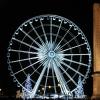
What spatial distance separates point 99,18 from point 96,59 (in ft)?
8.45

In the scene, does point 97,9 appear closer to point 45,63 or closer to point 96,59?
point 96,59

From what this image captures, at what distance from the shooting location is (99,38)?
38094mm

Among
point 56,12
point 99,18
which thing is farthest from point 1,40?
point 99,18

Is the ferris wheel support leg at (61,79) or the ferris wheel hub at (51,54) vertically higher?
the ferris wheel hub at (51,54)

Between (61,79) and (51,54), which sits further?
(61,79)

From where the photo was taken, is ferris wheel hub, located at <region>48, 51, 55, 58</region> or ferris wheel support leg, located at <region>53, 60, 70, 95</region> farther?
ferris wheel support leg, located at <region>53, 60, 70, 95</region>

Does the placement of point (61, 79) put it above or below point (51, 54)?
below

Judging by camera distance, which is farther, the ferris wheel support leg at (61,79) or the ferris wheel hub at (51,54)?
the ferris wheel support leg at (61,79)

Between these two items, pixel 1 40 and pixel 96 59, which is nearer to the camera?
pixel 96 59

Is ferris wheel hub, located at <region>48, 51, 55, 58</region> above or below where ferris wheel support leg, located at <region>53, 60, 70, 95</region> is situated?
above

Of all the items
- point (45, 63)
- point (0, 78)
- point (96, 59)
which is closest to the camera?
point (96, 59)

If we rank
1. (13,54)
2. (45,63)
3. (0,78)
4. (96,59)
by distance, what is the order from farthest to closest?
(0,78) → (13,54) → (45,63) → (96,59)

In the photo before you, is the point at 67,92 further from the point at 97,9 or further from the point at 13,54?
the point at 97,9

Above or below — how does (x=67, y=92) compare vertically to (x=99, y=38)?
below
